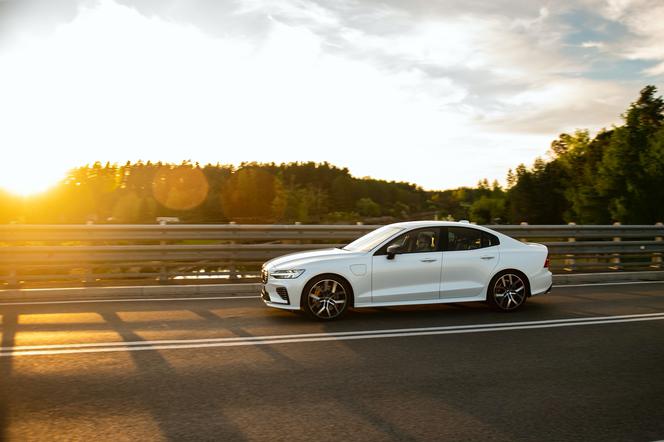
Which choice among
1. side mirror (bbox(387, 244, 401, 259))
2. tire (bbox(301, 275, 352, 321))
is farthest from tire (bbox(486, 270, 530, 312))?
tire (bbox(301, 275, 352, 321))

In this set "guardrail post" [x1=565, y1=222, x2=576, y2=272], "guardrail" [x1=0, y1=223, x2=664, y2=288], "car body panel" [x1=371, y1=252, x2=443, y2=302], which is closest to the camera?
"car body panel" [x1=371, y1=252, x2=443, y2=302]

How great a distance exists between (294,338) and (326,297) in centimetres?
136

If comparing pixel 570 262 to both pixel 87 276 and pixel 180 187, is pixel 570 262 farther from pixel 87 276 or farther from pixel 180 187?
pixel 180 187

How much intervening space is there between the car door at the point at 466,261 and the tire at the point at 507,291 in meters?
0.18

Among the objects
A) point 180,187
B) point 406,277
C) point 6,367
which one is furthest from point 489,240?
point 180,187

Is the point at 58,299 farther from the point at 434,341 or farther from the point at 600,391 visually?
the point at 600,391

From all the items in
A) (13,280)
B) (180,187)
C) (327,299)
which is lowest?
(13,280)

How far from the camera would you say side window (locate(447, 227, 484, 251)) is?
9.82 metres

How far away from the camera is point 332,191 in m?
185

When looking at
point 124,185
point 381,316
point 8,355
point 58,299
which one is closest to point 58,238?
point 58,299

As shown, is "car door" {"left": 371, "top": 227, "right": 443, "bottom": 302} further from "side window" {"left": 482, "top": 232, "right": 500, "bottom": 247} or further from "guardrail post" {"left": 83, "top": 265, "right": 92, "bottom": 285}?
"guardrail post" {"left": 83, "top": 265, "right": 92, "bottom": 285}

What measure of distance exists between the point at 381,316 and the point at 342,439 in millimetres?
5165

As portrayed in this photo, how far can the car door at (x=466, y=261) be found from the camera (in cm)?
960

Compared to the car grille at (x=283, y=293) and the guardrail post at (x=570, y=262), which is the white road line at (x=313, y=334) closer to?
the car grille at (x=283, y=293)
